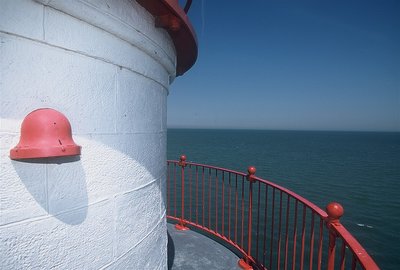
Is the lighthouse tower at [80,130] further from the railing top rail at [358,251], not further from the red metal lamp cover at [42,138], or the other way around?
the railing top rail at [358,251]

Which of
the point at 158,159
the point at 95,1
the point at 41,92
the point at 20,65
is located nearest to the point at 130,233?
the point at 158,159

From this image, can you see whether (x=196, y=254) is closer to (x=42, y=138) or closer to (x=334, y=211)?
(x=334, y=211)

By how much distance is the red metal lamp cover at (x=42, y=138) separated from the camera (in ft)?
4.17

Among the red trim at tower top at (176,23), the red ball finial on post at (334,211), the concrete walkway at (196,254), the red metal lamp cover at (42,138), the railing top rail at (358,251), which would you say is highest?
the red trim at tower top at (176,23)

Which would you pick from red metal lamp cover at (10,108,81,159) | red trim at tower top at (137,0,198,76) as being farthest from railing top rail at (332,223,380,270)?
red trim at tower top at (137,0,198,76)

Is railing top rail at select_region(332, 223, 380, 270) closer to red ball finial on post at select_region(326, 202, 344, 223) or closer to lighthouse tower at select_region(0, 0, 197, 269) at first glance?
red ball finial on post at select_region(326, 202, 344, 223)

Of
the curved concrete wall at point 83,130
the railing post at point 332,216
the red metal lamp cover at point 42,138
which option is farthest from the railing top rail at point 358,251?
the red metal lamp cover at point 42,138

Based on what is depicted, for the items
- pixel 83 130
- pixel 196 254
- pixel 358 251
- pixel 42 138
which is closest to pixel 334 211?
pixel 358 251

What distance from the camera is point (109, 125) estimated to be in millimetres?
1859

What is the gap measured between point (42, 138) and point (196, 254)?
381 cm

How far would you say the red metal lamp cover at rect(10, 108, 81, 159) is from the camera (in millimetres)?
1272

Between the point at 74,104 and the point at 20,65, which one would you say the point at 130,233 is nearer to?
the point at 74,104

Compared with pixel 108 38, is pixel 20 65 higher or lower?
lower

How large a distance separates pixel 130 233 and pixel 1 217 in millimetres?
964
